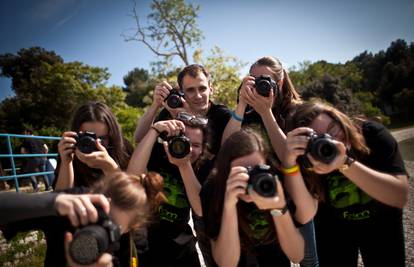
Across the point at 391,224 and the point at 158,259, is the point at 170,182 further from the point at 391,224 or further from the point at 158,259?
the point at 391,224

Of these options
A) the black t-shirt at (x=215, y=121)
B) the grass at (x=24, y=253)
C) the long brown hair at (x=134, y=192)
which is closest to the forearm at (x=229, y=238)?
the long brown hair at (x=134, y=192)

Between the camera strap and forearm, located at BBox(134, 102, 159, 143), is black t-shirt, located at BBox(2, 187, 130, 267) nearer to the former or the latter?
the camera strap

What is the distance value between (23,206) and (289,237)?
152 centimetres

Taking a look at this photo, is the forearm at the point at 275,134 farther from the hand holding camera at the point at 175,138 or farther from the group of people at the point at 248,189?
the hand holding camera at the point at 175,138

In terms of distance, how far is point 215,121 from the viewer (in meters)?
2.71

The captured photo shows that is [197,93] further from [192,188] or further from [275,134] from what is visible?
[192,188]

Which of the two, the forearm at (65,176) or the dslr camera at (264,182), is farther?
the forearm at (65,176)

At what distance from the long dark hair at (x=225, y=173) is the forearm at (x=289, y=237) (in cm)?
16

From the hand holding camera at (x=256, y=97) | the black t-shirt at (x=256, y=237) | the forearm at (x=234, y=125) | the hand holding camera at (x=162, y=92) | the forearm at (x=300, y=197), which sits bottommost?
the black t-shirt at (x=256, y=237)

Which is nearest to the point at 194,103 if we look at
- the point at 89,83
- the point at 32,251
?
the point at 32,251

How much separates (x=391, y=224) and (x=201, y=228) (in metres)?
1.45

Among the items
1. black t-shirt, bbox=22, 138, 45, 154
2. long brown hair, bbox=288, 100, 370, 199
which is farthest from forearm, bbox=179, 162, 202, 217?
black t-shirt, bbox=22, 138, 45, 154

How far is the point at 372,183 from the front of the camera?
5.51 feet

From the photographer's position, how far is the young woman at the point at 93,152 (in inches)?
80.5
